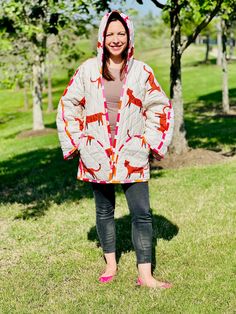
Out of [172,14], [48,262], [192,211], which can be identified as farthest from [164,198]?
[172,14]

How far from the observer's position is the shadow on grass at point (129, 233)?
268 inches

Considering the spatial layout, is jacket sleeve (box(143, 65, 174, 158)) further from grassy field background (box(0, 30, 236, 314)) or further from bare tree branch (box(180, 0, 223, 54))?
bare tree branch (box(180, 0, 223, 54))

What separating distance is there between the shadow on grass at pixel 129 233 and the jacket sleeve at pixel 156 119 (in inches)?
67.0

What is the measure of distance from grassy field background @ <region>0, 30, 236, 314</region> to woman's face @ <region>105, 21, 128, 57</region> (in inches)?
99.1

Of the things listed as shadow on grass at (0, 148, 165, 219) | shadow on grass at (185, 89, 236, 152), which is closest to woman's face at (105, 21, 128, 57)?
shadow on grass at (0, 148, 165, 219)

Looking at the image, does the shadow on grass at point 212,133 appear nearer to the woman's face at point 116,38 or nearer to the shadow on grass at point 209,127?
the shadow on grass at point 209,127

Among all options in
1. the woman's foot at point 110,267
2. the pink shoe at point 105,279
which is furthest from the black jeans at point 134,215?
the pink shoe at point 105,279

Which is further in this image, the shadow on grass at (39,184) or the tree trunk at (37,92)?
the tree trunk at (37,92)

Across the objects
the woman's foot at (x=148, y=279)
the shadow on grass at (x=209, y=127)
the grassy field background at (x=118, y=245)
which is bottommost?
the shadow on grass at (x=209, y=127)

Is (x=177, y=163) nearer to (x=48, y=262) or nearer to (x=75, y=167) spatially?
(x=75, y=167)

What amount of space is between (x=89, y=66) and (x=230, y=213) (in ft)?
12.4

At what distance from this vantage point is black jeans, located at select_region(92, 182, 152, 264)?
17.6 feet

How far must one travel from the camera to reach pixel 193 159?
12.4 m

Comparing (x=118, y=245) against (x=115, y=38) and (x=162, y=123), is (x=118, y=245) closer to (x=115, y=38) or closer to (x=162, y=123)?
(x=162, y=123)
